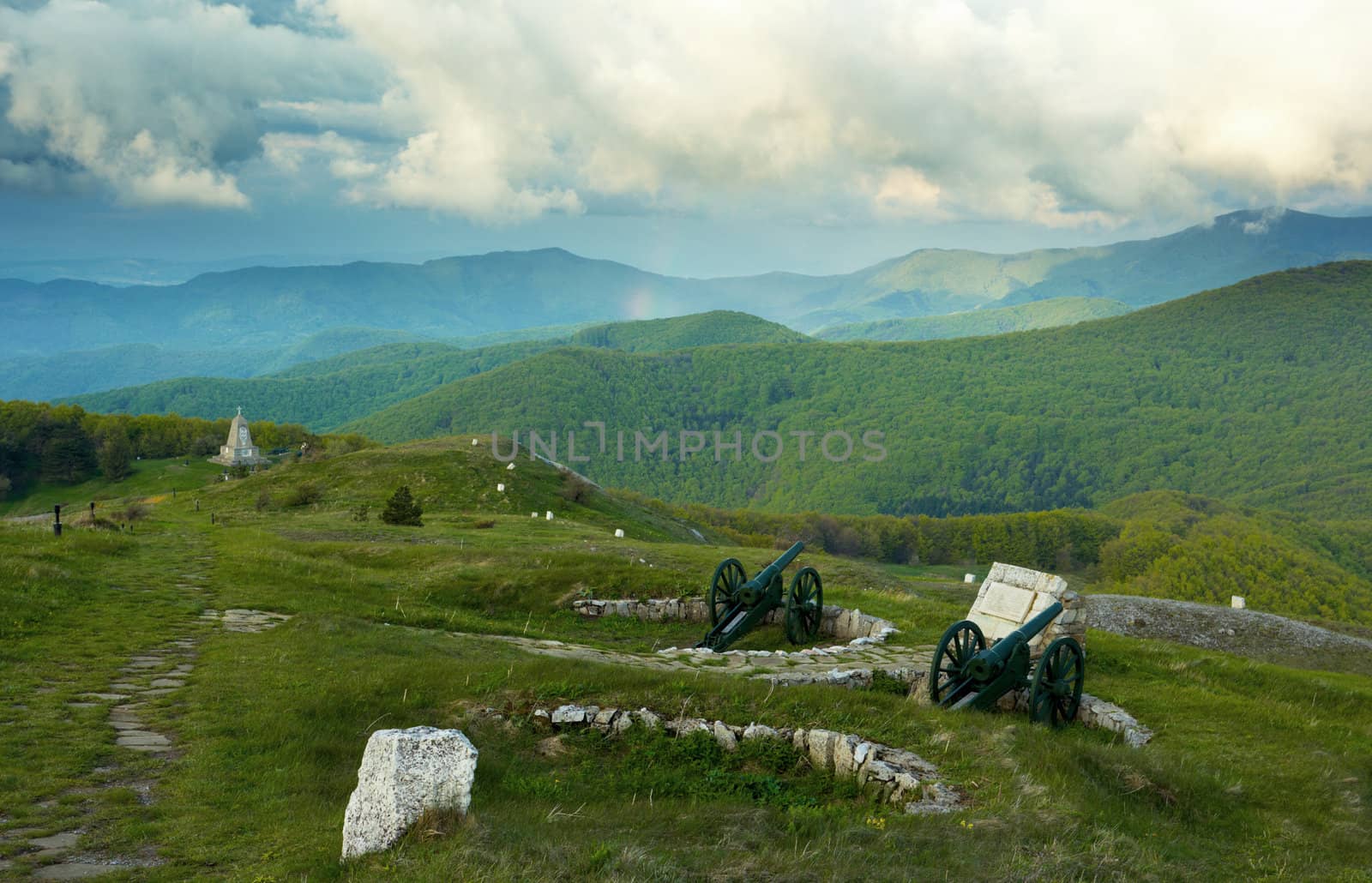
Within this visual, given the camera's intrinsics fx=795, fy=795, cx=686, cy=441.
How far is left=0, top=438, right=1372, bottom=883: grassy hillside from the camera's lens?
6.84 m

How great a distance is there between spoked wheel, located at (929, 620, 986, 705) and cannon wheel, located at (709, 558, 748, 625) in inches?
236

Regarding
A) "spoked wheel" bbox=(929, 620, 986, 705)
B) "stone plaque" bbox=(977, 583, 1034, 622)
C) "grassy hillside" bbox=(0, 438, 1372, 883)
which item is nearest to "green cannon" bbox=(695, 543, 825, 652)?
"grassy hillside" bbox=(0, 438, 1372, 883)

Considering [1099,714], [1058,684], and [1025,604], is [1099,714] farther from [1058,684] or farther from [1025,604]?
[1025,604]

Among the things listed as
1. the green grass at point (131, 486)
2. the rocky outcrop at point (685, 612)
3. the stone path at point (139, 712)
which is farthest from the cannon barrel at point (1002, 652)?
the green grass at point (131, 486)

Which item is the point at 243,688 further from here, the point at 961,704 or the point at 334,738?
the point at 961,704

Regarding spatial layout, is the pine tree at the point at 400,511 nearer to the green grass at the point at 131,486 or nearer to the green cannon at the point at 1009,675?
the green cannon at the point at 1009,675

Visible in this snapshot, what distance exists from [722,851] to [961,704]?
7.01m

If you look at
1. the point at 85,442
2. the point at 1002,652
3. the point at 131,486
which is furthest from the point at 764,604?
the point at 85,442

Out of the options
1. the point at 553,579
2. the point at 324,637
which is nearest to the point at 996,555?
the point at 553,579

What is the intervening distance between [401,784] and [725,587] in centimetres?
1366

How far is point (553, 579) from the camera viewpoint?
912 inches

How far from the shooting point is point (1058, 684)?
42.6 ft

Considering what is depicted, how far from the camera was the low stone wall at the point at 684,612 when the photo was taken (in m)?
19.6

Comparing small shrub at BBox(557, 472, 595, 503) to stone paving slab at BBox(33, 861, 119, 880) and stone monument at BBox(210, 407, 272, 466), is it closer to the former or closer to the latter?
stone monument at BBox(210, 407, 272, 466)
